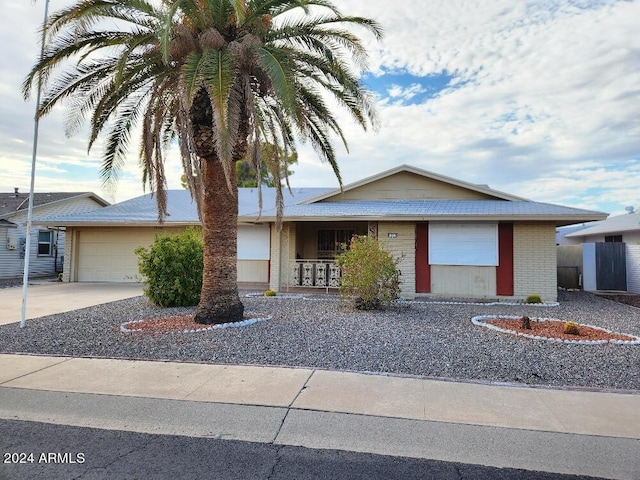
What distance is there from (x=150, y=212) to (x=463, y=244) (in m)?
14.2

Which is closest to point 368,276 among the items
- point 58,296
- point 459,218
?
point 459,218

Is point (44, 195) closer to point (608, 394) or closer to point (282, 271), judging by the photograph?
point (282, 271)

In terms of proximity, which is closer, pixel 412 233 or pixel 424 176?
pixel 412 233

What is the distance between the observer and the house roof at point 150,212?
19.5m

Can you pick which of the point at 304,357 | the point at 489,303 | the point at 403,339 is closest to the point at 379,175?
the point at 489,303

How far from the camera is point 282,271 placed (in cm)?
1705

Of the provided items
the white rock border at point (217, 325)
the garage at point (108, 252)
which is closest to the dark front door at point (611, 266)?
the white rock border at point (217, 325)

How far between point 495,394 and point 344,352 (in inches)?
104

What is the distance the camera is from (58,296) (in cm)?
1555

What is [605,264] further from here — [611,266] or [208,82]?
[208,82]

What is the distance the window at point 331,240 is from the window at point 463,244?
4.72m

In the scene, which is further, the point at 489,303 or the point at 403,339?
the point at 489,303

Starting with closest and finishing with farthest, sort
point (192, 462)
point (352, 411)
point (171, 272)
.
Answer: point (192, 462), point (352, 411), point (171, 272)

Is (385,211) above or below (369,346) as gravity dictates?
above
